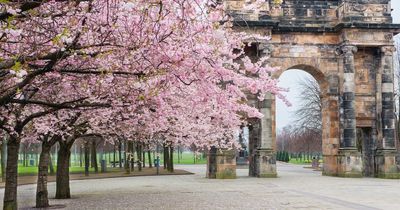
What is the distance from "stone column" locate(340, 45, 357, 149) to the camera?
34.2 meters

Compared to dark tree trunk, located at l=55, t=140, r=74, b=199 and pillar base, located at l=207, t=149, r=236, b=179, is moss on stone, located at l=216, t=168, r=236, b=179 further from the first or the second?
dark tree trunk, located at l=55, t=140, r=74, b=199

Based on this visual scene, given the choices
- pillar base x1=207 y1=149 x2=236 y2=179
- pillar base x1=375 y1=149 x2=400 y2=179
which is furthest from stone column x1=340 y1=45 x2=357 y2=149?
pillar base x1=207 y1=149 x2=236 y2=179

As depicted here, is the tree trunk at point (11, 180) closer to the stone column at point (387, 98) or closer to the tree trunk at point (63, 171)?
the tree trunk at point (63, 171)

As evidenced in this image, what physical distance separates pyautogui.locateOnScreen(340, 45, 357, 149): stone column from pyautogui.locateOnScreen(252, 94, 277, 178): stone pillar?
15.6 feet

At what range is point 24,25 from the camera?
806 cm

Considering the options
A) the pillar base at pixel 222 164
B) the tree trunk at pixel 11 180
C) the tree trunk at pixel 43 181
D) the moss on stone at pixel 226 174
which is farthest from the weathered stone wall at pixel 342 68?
the tree trunk at pixel 11 180

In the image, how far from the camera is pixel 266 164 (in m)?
33.3

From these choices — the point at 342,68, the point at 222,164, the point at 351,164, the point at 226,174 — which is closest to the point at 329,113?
the point at 342,68

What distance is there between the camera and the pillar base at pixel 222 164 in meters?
32.8

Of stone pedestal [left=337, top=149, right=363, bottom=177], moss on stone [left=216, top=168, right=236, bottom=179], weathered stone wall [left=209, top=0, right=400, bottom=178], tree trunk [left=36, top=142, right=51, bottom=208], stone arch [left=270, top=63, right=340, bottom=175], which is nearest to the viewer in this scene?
tree trunk [left=36, top=142, right=51, bottom=208]

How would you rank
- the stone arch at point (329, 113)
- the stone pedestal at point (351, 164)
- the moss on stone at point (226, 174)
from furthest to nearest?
1. the stone arch at point (329, 113)
2. the stone pedestal at point (351, 164)
3. the moss on stone at point (226, 174)

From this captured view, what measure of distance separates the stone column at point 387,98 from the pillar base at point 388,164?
533 millimetres

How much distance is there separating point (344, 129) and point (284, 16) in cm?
842

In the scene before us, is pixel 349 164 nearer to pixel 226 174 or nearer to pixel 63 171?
pixel 226 174
